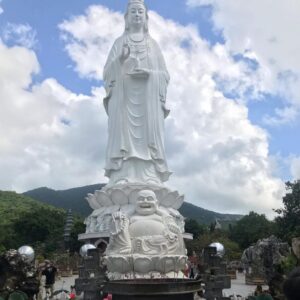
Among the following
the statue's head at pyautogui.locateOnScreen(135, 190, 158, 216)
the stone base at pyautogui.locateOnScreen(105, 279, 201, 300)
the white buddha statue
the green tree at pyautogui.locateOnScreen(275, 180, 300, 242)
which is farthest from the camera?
the green tree at pyautogui.locateOnScreen(275, 180, 300, 242)

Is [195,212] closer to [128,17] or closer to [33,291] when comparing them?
[128,17]

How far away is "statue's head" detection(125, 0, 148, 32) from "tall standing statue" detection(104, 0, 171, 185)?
36 mm

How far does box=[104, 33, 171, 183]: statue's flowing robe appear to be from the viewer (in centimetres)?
1756

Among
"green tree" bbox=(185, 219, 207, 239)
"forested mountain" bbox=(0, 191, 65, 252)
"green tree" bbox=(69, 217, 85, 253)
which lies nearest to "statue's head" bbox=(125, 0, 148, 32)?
"green tree" bbox=(69, 217, 85, 253)

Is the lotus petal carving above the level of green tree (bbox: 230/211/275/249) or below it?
below

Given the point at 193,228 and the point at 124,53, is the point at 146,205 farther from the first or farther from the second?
the point at 193,228

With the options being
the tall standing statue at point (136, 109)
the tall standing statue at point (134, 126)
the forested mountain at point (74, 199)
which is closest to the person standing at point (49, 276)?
the tall standing statue at point (134, 126)

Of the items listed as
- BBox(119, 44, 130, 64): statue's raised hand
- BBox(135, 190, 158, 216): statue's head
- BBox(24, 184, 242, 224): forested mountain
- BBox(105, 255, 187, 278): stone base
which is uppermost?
BBox(24, 184, 242, 224): forested mountain

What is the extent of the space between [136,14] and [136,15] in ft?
0.12

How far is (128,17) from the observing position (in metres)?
18.8

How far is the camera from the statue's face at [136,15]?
18578 mm

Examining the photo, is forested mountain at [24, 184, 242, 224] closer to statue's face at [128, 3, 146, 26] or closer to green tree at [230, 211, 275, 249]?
green tree at [230, 211, 275, 249]

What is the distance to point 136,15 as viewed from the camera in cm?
1858

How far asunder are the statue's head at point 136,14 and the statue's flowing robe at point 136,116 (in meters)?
0.69
